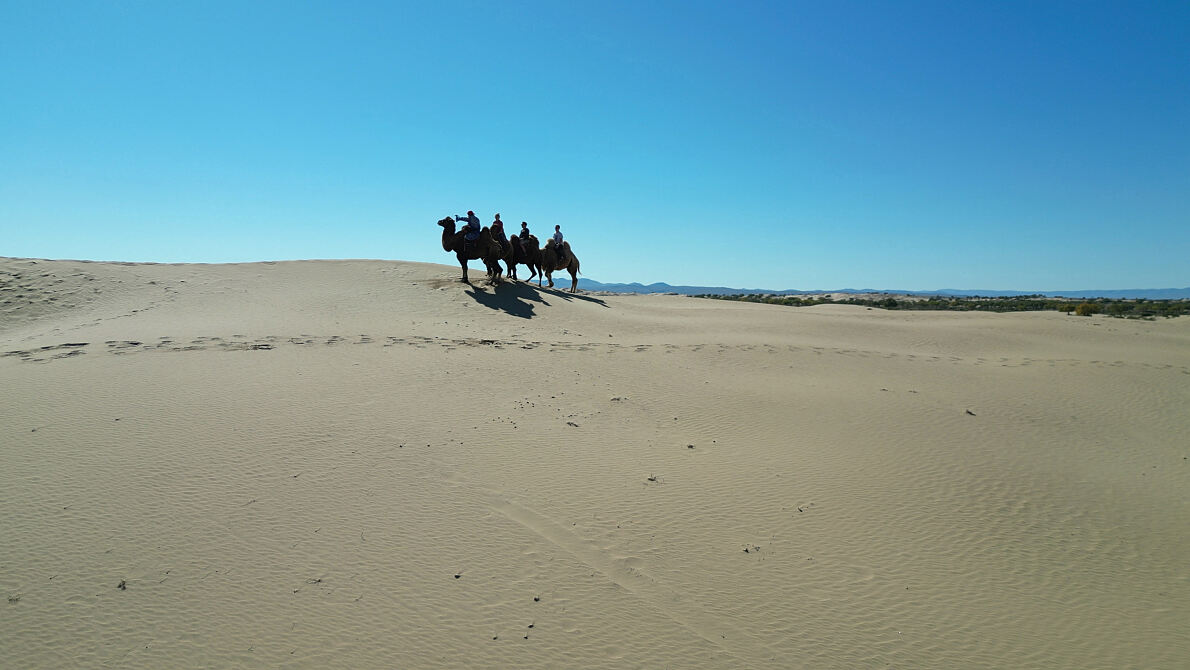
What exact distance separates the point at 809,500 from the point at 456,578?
12.6 ft

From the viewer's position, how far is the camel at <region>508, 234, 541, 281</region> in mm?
22203

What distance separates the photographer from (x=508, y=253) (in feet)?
69.9

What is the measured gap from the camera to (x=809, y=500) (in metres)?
6.12

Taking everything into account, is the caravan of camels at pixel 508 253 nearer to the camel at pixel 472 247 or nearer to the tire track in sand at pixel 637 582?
the camel at pixel 472 247

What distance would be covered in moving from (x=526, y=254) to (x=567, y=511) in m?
18.1

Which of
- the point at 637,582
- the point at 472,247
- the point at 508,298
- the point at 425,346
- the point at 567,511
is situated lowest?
the point at 637,582

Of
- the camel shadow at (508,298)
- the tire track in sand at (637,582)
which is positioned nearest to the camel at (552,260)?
the camel shadow at (508,298)

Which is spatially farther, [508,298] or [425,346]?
[508,298]

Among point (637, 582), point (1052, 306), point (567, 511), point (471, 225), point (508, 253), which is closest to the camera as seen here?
point (637, 582)

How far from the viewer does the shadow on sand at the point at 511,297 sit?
17.7 meters

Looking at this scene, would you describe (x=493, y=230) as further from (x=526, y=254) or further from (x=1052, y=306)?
(x=1052, y=306)

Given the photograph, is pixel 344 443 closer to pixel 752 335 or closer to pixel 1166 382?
pixel 752 335

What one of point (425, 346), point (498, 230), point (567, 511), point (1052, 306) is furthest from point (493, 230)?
point (1052, 306)

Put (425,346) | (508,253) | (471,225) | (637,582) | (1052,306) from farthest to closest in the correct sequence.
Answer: (1052,306)
(508,253)
(471,225)
(425,346)
(637,582)
